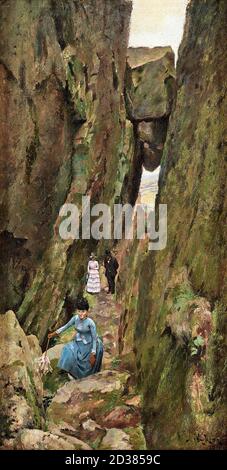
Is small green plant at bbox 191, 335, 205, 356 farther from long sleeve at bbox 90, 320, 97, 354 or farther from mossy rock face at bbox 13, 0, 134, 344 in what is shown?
mossy rock face at bbox 13, 0, 134, 344

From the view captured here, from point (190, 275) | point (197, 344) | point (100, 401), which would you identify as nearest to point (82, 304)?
point (100, 401)

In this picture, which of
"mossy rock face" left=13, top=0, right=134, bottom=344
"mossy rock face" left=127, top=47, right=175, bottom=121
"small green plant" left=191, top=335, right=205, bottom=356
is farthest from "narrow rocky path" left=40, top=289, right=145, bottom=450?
"mossy rock face" left=127, top=47, right=175, bottom=121

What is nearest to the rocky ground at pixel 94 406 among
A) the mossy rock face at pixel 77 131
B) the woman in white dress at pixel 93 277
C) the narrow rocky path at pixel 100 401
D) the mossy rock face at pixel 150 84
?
the narrow rocky path at pixel 100 401

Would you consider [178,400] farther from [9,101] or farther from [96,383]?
[9,101]

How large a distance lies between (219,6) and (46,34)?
249 centimetres

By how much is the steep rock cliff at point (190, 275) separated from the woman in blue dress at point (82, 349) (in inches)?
17.8

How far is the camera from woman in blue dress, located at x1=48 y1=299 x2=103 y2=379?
805cm

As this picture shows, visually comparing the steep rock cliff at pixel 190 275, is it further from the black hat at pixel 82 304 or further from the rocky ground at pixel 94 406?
the black hat at pixel 82 304

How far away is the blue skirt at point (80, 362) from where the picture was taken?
8.06m

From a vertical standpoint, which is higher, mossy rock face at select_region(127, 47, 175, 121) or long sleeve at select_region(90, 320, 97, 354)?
mossy rock face at select_region(127, 47, 175, 121)

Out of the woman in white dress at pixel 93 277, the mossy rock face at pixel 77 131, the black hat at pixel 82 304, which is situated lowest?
the black hat at pixel 82 304

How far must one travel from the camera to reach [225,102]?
7445mm

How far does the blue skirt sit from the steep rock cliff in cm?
47
